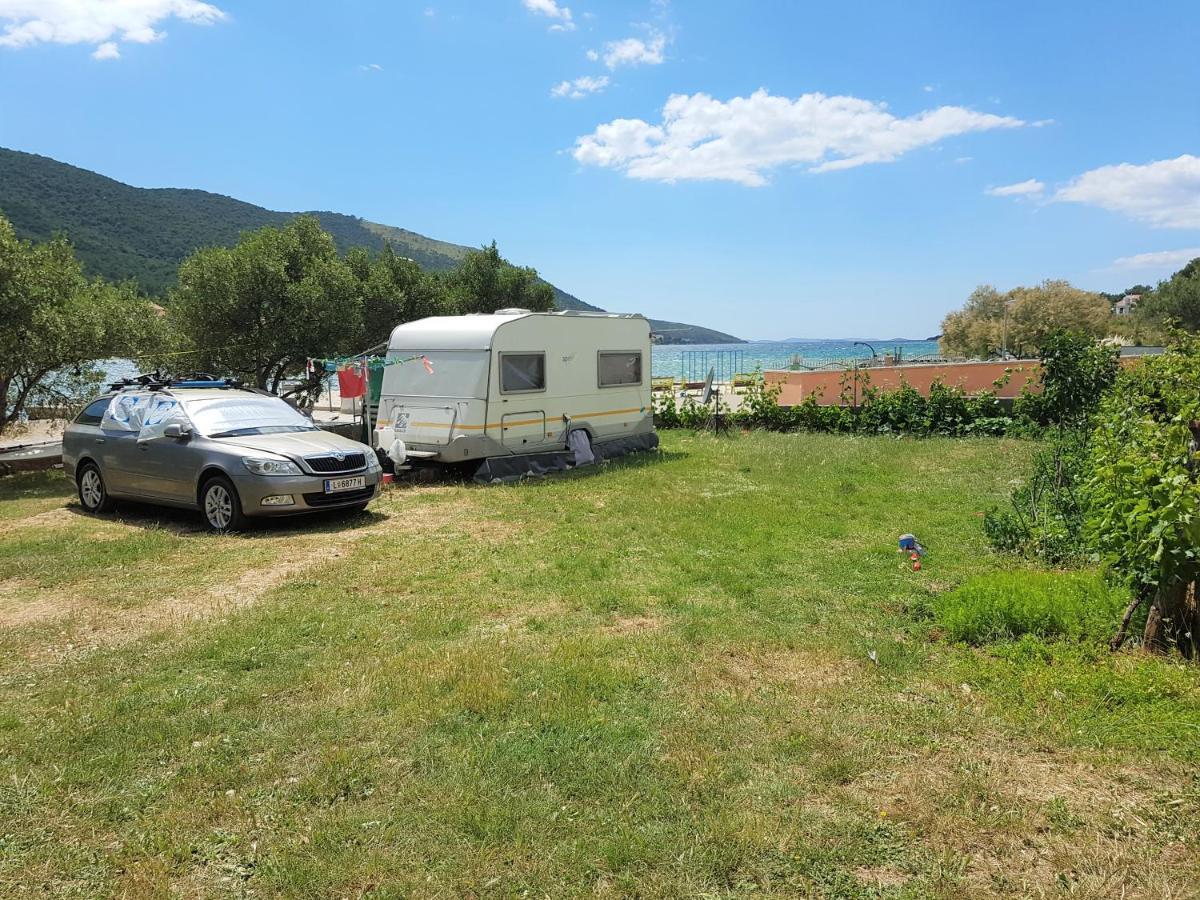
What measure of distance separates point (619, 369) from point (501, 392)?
3.01 metres

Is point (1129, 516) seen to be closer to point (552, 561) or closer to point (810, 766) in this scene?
point (810, 766)

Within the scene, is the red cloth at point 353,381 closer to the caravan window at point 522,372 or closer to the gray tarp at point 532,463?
the caravan window at point 522,372

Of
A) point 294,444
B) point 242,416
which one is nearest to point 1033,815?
point 294,444

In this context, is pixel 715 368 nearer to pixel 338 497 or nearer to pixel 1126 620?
pixel 338 497

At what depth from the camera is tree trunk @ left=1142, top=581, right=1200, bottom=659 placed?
4.03 metres

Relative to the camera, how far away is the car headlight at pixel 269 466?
26.5 ft

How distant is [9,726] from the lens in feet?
12.1

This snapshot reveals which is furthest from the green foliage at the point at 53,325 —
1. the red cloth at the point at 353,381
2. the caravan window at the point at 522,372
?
the caravan window at the point at 522,372

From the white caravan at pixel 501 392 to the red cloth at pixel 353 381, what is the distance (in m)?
0.58

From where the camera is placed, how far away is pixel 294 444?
28.1 feet

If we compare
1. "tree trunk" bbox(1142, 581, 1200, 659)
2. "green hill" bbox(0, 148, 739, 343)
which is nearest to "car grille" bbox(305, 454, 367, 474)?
"tree trunk" bbox(1142, 581, 1200, 659)

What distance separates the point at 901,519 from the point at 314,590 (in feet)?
19.1

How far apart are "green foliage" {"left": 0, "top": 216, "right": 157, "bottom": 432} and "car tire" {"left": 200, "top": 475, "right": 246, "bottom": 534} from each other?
6727 mm

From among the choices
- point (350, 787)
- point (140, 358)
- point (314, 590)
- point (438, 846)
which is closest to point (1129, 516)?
point (438, 846)
